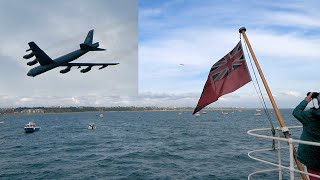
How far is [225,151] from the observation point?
4934 cm

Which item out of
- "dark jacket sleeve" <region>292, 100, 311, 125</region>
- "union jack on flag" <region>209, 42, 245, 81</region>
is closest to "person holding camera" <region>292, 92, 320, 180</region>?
"dark jacket sleeve" <region>292, 100, 311, 125</region>

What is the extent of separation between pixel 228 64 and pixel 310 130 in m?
3.39

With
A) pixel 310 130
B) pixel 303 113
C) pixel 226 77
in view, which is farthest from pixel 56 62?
pixel 310 130

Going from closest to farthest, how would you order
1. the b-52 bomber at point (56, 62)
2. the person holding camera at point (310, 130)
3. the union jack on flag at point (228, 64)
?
the person holding camera at point (310, 130)
the b-52 bomber at point (56, 62)
the union jack on flag at point (228, 64)

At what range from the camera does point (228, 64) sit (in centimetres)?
977

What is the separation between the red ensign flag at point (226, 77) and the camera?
9445 millimetres

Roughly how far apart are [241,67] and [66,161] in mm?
41507

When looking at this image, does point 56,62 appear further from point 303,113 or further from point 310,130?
point 310,130

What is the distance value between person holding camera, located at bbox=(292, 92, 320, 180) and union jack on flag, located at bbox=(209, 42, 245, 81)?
276cm

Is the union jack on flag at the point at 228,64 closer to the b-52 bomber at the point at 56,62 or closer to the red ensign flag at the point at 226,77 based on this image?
the red ensign flag at the point at 226,77

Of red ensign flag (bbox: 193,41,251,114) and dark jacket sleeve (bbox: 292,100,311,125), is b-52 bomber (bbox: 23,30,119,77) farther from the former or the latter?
dark jacket sleeve (bbox: 292,100,311,125)

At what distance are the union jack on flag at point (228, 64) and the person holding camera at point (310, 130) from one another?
2.76 m

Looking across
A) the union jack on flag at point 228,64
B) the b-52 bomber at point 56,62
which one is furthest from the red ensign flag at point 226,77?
the b-52 bomber at point 56,62

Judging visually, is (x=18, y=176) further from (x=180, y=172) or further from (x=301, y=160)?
(x=301, y=160)
